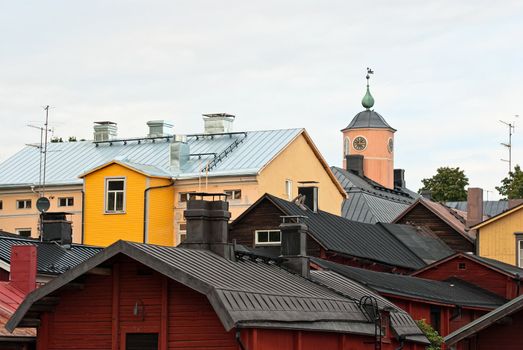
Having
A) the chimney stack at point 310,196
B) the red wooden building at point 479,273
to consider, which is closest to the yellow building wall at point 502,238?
the red wooden building at point 479,273

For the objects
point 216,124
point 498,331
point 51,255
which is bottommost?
point 498,331

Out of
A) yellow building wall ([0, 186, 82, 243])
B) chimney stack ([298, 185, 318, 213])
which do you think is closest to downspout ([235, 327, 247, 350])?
chimney stack ([298, 185, 318, 213])

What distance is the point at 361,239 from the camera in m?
68.4

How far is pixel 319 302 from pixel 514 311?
469 cm

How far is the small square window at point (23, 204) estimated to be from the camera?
81.9 metres

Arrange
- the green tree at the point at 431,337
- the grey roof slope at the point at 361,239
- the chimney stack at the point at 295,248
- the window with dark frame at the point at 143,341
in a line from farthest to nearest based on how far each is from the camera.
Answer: the grey roof slope at the point at 361,239
the green tree at the point at 431,337
the chimney stack at the point at 295,248
the window with dark frame at the point at 143,341

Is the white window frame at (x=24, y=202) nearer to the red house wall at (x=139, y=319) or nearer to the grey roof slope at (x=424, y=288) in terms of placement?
the grey roof slope at (x=424, y=288)

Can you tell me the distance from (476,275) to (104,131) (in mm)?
31997

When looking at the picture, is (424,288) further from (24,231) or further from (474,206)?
(24,231)

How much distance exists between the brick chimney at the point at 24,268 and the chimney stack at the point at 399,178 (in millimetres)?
89550

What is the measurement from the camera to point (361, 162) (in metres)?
118

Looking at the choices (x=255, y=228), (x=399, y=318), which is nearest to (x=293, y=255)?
(x=399, y=318)

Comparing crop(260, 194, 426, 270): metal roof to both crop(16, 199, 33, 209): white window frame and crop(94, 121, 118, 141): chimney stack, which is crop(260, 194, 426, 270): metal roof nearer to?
crop(16, 199, 33, 209): white window frame

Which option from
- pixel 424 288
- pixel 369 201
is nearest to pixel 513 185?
pixel 369 201
